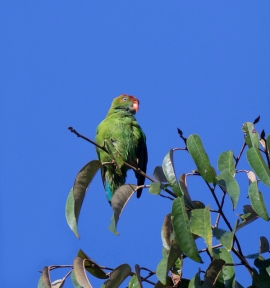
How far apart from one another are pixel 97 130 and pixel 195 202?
9.52 ft

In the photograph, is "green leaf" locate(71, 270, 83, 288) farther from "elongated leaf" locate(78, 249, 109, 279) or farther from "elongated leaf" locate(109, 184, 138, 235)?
"elongated leaf" locate(109, 184, 138, 235)

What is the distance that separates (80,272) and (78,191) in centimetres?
34

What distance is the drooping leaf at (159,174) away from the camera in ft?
7.27

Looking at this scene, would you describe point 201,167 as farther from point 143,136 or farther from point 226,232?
point 143,136

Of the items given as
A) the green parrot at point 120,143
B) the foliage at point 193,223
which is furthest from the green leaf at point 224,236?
the green parrot at point 120,143

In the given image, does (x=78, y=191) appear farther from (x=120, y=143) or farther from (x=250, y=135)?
(x=120, y=143)

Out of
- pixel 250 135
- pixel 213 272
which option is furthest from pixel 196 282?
pixel 250 135

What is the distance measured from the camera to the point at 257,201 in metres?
1.90

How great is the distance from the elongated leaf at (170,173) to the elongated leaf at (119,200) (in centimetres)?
20

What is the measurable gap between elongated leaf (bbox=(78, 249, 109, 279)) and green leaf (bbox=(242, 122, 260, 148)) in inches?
30.2

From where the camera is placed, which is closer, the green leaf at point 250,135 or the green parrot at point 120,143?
the green leaf at point 250,135

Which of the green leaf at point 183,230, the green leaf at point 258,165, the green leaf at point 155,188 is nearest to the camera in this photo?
the green leaf at point 183,230

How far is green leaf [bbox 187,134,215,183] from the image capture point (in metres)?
1.99

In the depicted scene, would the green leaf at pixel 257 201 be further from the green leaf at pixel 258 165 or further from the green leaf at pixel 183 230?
the green leaf at pixel 183 230
